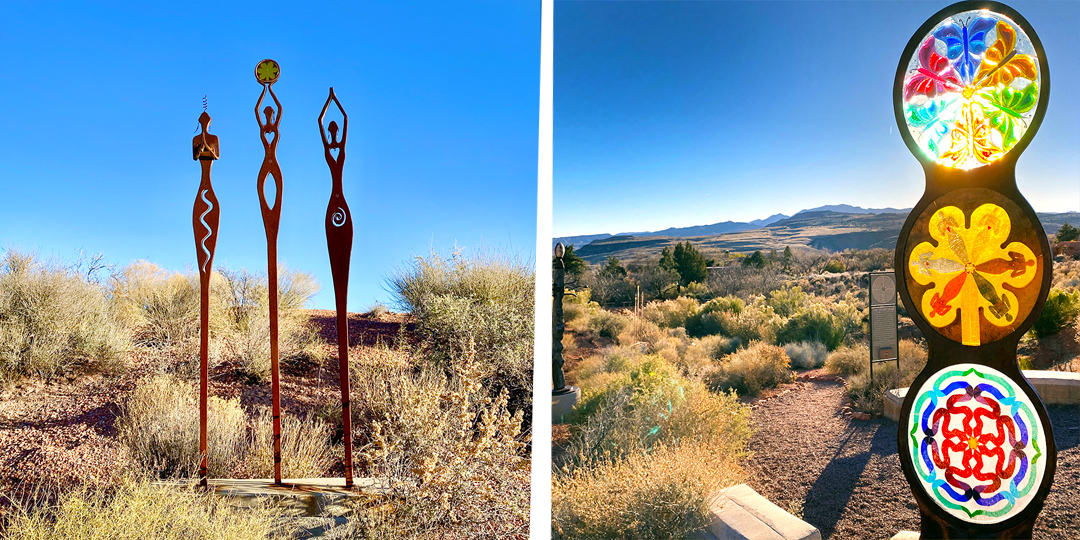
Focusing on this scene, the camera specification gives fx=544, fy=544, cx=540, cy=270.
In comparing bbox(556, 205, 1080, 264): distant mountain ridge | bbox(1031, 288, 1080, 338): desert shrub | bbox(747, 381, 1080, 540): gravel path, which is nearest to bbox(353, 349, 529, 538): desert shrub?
bbox(747, 381, 1080, 540): gravel path

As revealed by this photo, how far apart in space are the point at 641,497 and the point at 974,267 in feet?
5.11

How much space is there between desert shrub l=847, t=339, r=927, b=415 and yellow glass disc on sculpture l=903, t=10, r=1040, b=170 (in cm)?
210

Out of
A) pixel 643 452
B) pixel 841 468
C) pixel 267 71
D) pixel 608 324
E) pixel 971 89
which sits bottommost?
pixel 841 468

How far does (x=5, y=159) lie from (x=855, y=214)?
474cm

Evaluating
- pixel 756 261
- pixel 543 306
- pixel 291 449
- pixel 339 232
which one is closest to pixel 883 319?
pixel 756 261

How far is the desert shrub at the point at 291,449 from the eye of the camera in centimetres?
257

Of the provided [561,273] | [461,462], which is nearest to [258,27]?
[561,273]

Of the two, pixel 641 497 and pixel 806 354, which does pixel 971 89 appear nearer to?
pixel 641 497

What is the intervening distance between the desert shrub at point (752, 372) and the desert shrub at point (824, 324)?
21 cm

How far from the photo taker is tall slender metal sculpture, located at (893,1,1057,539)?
4.93 ft

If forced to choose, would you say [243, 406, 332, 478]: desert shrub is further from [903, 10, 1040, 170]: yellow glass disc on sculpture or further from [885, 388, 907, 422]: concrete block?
[885, 388, 907, 422]: concrete block

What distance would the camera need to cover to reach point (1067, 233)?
116 inches

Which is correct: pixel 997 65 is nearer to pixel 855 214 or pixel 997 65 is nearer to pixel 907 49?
pixel 907 49

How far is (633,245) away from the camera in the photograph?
4125mm
